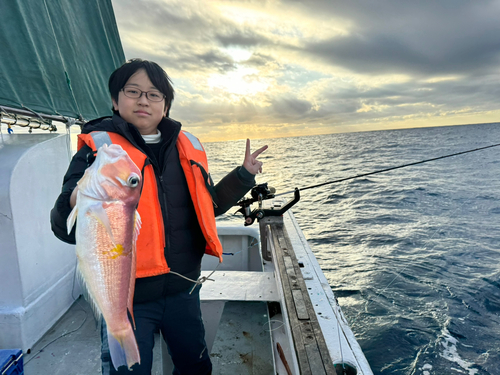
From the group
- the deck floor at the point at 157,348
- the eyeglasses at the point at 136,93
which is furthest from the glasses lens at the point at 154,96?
the deck floor at the point at 157,348

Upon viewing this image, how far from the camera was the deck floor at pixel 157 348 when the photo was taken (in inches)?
97.0

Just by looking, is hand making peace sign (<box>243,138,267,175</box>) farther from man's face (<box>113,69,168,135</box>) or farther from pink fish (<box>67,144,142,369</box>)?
pink fish (<box>67,144,142,369</box>)

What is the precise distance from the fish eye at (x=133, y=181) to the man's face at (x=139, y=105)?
2.42 ft

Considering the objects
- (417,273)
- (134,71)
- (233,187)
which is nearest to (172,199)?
(233,187)

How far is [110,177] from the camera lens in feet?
3.80

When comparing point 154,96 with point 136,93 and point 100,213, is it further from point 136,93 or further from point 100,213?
point 100,213

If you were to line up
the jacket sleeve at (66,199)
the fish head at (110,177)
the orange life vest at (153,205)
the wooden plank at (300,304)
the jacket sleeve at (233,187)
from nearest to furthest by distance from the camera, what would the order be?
the fish head at (110,177) < the jacket sleeve at (66,199) < the orange life vest at (153,205) < the jacket sleeve at (233,187) < the wooden plank at (300,304)

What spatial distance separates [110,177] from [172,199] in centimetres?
69

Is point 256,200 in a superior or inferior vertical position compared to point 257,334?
superior

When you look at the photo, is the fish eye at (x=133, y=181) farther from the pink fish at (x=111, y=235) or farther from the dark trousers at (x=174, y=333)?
the dark trousers at (x=174, y=333)

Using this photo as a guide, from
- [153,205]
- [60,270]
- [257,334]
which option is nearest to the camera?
[153,205]

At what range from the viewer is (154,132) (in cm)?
196

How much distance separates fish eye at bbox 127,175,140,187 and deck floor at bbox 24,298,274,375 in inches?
75.1

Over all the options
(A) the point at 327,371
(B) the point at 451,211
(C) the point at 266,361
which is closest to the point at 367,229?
(B) the point at 451,211
